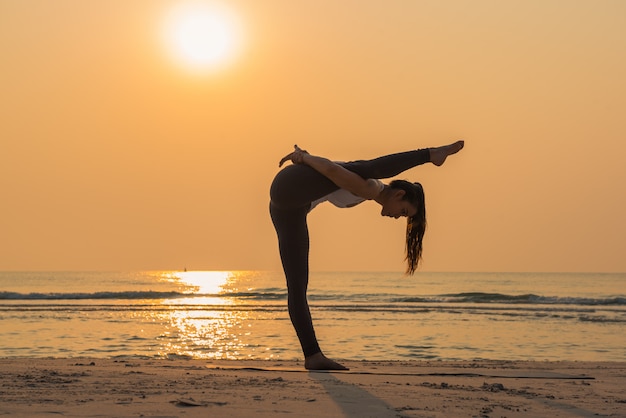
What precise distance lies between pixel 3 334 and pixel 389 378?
9.98 meters

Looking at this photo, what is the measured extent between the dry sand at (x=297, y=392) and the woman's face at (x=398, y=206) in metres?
1.16

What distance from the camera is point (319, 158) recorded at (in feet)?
21.0

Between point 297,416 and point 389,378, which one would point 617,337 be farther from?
point 297,416

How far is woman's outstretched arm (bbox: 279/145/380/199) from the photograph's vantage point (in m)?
6.30

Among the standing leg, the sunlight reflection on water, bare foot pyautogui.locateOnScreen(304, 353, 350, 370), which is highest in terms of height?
the standing leg

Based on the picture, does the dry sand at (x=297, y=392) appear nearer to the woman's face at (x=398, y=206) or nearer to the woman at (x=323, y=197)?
the woman at (x=323, y=197)

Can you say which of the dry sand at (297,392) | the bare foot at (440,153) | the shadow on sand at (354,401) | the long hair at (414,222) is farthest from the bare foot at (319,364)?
the bare foot at (440,153)

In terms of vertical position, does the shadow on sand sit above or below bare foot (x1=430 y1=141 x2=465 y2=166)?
below

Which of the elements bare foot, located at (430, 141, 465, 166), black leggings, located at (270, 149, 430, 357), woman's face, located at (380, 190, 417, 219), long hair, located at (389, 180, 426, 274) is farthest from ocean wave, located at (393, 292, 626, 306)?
bare foot, located at (430, 141, 465, 166)

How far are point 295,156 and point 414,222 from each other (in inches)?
38.2

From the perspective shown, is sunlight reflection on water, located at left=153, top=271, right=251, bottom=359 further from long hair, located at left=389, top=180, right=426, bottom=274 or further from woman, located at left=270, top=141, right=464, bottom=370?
long hair, located at left=389, top=180, right=426, bottom=274

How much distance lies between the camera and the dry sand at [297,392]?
4.77m

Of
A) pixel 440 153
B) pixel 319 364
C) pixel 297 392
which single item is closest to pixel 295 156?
pixel 440 153

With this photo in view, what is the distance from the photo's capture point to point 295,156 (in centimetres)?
658
